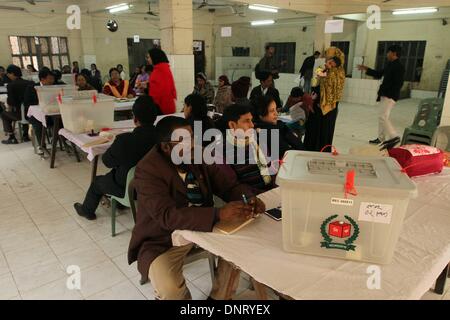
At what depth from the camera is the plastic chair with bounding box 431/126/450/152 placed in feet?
10.4

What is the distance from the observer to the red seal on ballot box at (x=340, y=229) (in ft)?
3.76

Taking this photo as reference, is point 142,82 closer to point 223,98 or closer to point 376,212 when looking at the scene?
point 223,98

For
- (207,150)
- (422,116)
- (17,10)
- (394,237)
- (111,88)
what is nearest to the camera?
(394,237)

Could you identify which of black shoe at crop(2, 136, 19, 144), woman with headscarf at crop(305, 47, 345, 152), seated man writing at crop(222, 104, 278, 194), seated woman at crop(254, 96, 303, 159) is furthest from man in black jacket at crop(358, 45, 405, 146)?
black shoe at crop(2, 136, 19, 144)

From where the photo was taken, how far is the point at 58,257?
2.55 meters

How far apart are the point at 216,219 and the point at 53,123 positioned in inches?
154

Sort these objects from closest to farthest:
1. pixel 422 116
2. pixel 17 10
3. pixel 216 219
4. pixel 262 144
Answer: pixel 216 219 → pixel 262 144 → pixel 422 116 → pixel 17 10

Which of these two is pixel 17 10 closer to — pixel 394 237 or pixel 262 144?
pixel 262 144

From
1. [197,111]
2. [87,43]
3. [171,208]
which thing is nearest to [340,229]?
[171,208]

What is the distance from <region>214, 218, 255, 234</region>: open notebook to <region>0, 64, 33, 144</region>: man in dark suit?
16.9 ft

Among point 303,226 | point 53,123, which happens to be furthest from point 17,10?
point 303,226

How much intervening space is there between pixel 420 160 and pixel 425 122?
2662 mm

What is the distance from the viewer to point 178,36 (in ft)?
19.4

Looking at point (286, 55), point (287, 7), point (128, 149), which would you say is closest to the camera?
point (128, 149)
